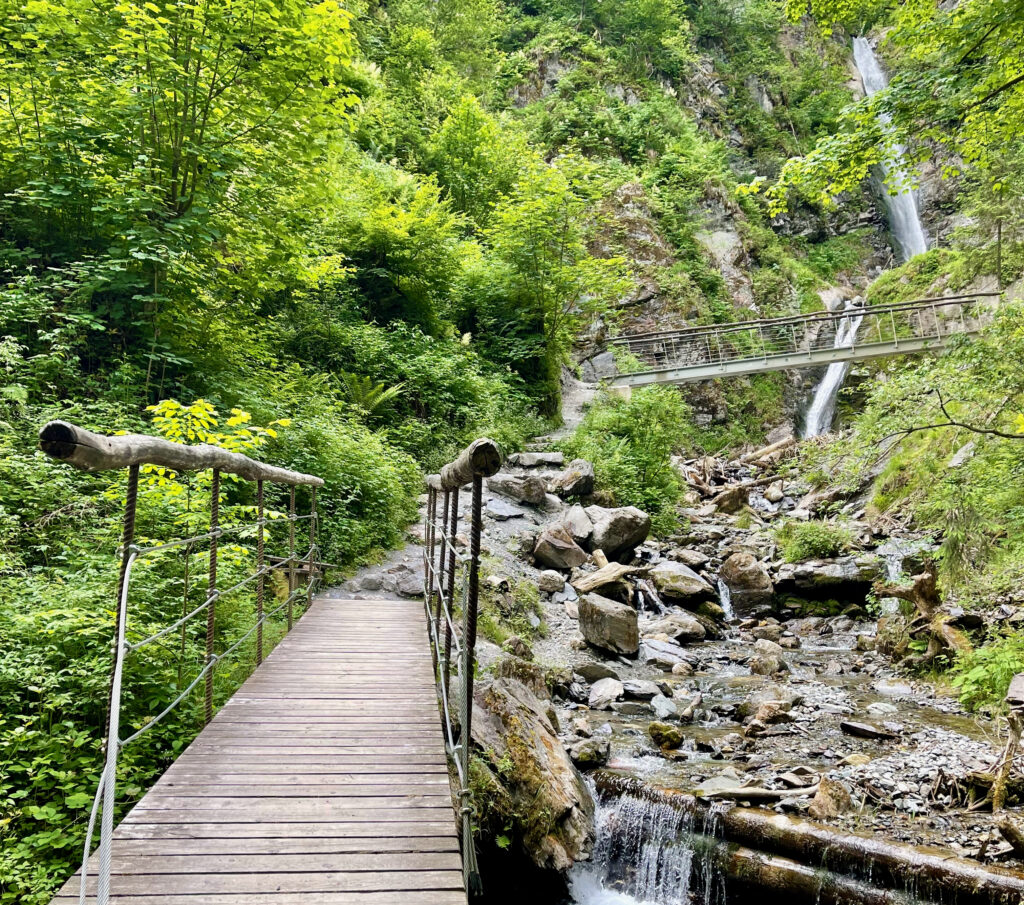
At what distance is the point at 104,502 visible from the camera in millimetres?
5102

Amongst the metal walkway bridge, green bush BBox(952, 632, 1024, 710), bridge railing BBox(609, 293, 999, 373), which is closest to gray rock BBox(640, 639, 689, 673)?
green bush BBox(952, 632, 1024, 710)

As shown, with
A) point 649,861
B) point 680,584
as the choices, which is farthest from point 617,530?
point 649,861

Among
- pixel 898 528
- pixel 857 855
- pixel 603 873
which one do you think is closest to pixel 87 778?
pixel 603 873

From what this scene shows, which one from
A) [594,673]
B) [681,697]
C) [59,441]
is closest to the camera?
[59,441]

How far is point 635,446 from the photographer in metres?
15.0

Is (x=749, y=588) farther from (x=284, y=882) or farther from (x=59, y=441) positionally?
(x=59, y=441)

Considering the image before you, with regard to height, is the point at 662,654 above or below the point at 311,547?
below

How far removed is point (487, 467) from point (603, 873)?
4.18 metres

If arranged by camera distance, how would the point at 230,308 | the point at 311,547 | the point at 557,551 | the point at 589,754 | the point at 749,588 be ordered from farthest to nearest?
the point at 749,588, the point at 557,551, the point at 230,308, the point at 311,547, the point at 589,754

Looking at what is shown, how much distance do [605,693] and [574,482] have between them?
5744 mm

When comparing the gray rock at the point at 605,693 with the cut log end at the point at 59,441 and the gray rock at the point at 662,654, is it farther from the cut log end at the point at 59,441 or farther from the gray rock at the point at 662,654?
the cut log end at the point at 59,441

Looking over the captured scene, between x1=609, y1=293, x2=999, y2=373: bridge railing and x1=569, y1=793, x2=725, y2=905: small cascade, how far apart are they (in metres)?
15.9

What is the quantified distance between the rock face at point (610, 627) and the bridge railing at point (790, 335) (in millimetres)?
12291

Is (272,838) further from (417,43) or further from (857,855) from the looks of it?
(417,43)
